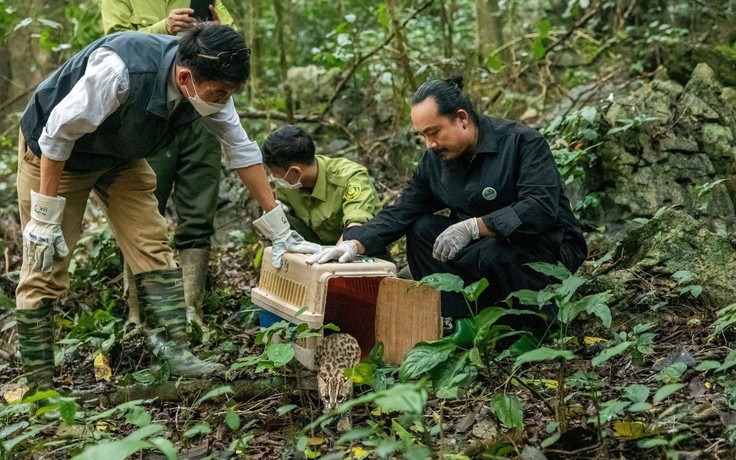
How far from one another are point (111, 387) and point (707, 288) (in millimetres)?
2814

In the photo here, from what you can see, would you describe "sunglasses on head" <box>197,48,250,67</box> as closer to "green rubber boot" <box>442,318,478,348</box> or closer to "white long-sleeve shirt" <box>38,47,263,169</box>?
"white long-sleeve shirt" <box>38,47,263,169</box>

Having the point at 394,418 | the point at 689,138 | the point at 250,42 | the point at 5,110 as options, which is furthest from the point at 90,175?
the point at 5,110

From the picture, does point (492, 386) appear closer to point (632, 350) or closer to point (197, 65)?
point (632, 350)

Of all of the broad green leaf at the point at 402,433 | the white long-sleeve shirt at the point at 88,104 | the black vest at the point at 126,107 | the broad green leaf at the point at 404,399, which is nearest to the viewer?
the broad green leaf at the point at 404,399

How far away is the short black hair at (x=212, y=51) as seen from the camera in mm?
3270

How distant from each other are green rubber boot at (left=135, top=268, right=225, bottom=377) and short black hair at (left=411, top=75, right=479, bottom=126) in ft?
4.66

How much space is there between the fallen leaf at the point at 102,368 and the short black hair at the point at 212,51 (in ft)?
5.28

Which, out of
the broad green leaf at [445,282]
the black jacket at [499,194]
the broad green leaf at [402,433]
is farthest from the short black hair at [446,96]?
the broad green leaf at [402,433]

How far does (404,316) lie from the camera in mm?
3555

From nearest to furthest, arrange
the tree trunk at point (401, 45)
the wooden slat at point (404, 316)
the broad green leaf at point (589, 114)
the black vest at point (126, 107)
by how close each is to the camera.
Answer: the black vest at point (126, 107), the wooden slat at point (404, 316), the broad green leaf at point (589, 114), the tree trunk at point (401, 45)

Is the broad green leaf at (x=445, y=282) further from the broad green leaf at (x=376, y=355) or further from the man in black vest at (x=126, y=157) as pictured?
the man in black vest at (x=126, y=157)

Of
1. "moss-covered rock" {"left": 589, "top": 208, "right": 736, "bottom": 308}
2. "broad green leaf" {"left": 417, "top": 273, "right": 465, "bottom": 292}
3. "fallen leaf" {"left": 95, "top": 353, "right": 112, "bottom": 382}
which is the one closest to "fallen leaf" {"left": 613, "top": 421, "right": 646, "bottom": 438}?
"broad green leaf" {"left": 417, "top": 273, "right": 465, "bottom": 292}

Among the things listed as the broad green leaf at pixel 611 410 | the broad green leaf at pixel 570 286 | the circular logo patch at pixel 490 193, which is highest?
the circular logo patch at pixel 490 193

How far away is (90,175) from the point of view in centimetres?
365
